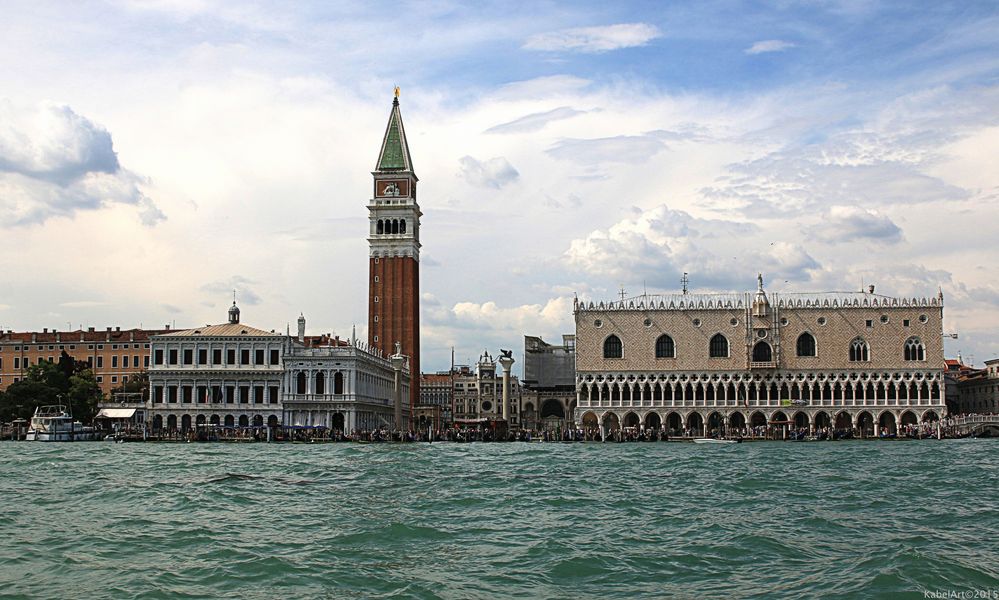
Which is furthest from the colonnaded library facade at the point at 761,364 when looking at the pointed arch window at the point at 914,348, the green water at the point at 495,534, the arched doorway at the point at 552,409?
the green water at the point at 495,534

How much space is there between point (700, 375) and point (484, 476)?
51.3 m

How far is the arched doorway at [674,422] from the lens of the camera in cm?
8212

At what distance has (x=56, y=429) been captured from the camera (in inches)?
2623

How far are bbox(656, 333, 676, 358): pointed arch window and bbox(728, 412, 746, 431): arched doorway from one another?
6.27m

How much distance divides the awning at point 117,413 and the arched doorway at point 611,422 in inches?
1331

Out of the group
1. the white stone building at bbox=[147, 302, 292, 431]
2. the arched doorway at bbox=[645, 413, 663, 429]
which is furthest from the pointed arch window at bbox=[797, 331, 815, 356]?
the white stone building at bbox=[147, 302, 292, 431]

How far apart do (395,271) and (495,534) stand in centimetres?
7266

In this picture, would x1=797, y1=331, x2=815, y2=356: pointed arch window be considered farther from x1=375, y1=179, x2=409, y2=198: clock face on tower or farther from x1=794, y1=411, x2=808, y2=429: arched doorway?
x1=375, y1=179, x2=409, y2=198: clock face on tower

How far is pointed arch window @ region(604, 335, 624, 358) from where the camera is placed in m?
83.1

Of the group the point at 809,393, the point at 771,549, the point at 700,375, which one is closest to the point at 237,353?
the point at 700,375

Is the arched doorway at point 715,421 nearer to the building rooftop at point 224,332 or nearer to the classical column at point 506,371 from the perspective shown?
the classical column at point 506,371

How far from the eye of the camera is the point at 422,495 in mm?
26344

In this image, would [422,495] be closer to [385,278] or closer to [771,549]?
[771,549]

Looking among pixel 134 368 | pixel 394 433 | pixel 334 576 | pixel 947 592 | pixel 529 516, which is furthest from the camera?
pixel 134 368
